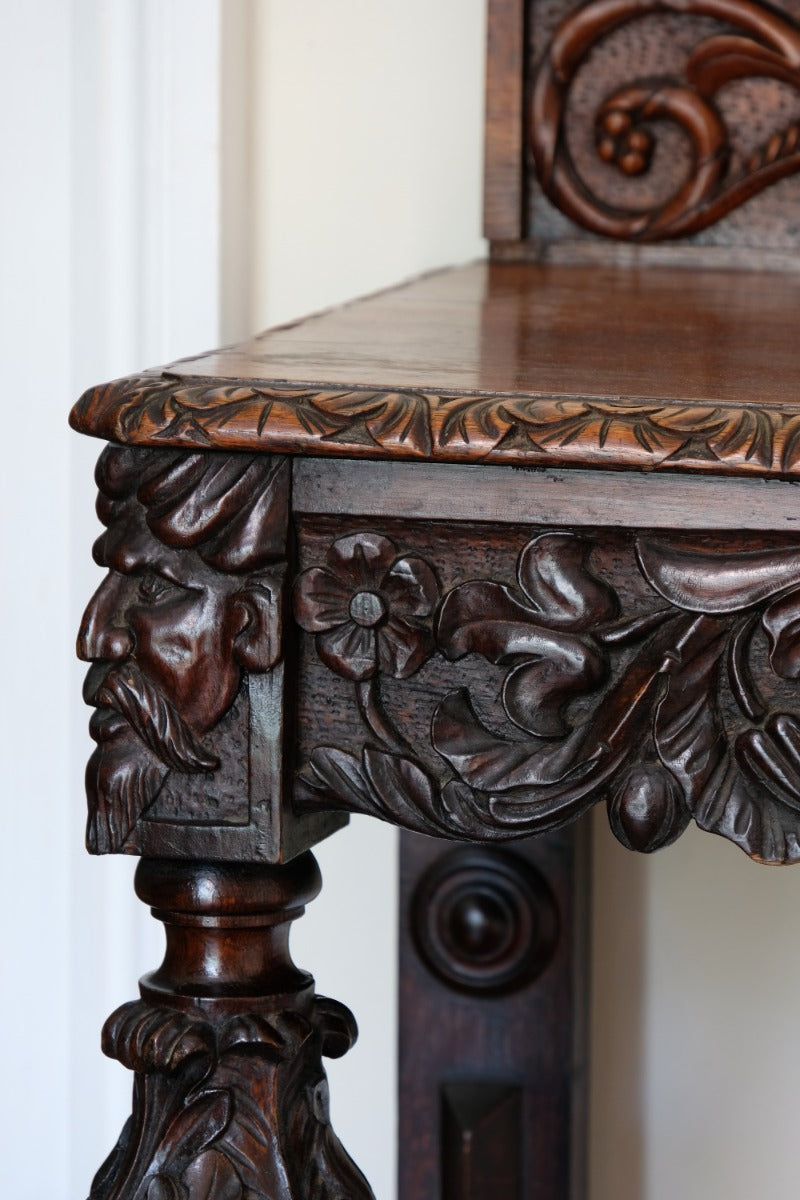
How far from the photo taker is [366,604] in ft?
1.23

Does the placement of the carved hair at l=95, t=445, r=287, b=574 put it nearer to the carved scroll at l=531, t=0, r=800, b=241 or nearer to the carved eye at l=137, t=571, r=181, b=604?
the carved eye at l=137, t=571, r=181, b=604

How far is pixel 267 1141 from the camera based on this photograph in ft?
1.28

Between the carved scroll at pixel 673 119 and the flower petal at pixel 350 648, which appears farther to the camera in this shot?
the carved scroll at pixel 673 119

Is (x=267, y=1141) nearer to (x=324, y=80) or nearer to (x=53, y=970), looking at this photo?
(x=53, y=970)

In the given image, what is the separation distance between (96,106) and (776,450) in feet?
2.29

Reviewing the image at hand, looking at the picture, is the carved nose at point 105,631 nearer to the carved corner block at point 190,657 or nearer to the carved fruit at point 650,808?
the carved corner block at point 190,657

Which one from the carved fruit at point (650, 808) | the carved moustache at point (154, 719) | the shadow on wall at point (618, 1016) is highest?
the carved moustache at point (154, 719)

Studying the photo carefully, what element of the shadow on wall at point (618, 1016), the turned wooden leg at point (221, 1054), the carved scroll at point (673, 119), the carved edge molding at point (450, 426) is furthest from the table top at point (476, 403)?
the shadow on wall at point (618, 1016)

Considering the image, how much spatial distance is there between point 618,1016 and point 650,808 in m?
0.77

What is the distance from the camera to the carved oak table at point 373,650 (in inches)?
14.1

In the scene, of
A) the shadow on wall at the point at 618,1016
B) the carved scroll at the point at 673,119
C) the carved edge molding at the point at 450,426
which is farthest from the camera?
the shadow on wall at the point at 618,1016

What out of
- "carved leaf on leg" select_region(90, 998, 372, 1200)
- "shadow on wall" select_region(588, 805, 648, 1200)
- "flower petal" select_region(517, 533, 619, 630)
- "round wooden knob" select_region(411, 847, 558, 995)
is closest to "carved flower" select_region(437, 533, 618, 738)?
"flower petal" select_region(517, 533, 619, 630)

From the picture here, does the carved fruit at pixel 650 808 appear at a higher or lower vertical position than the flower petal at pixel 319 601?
lower

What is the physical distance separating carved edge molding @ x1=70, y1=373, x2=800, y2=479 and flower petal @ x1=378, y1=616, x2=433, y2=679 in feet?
0.15
